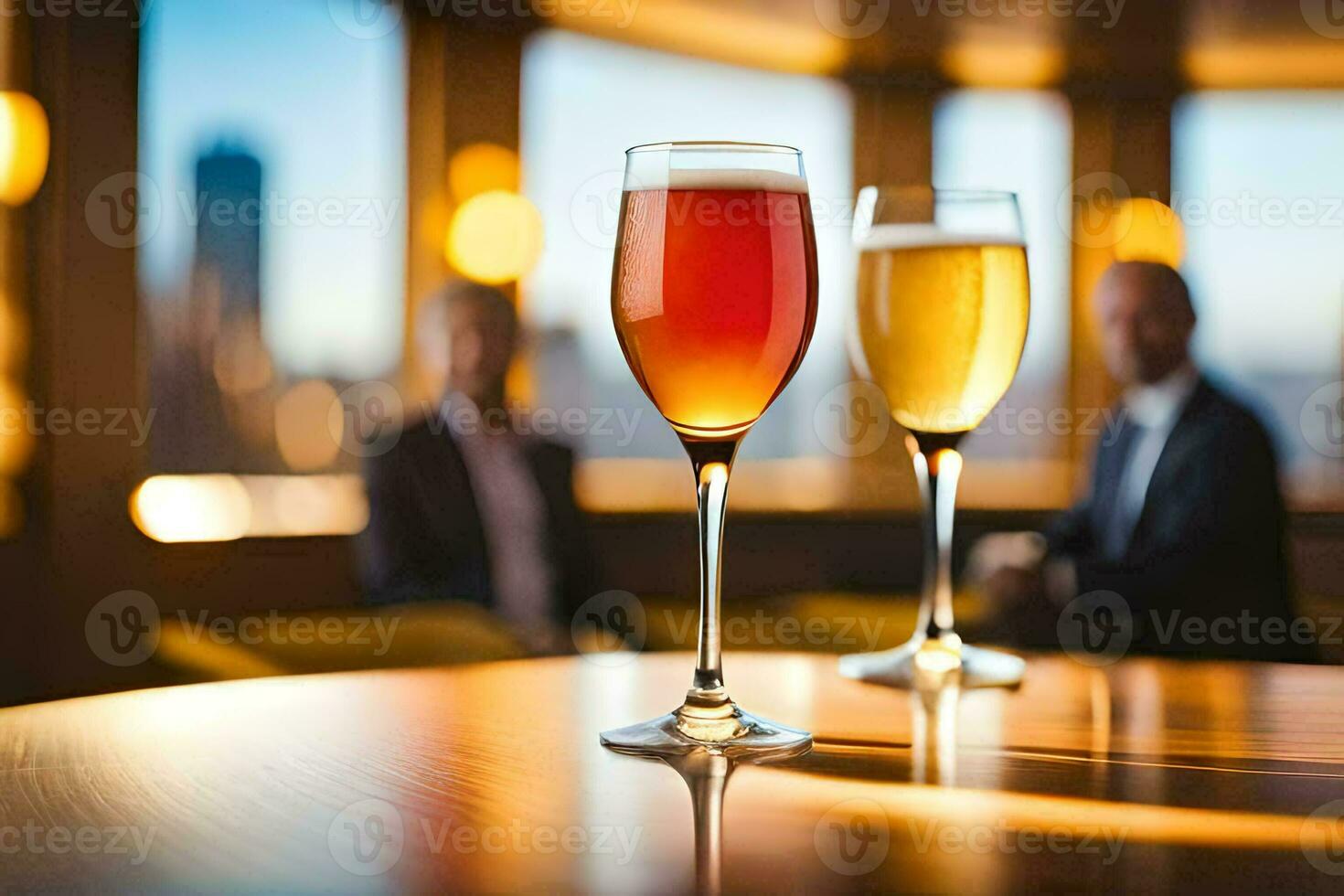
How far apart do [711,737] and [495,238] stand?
4446 mm

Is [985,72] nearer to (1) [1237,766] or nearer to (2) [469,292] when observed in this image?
(2) [469,292]

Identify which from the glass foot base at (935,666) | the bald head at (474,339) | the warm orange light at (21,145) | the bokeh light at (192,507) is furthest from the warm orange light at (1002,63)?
the glass foot base at (935,666)

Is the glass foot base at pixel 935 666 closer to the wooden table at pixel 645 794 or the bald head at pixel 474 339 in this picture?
the wooden table at pixel 645 794

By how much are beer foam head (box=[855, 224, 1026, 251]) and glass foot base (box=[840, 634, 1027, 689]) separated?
25cm

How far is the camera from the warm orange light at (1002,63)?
5.44 m

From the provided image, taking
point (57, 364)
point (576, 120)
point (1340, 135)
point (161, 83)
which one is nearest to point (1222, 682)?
point (57, 364)

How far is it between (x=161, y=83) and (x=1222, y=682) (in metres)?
3.91

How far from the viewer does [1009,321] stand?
837 mm

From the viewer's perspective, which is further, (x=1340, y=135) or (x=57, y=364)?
(x=1340, y=135)

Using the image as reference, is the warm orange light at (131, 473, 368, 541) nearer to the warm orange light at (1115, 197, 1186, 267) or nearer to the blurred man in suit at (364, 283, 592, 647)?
the blurred man in suit at (364, 283, 592, 647)

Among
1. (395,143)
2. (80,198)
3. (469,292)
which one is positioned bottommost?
(469,292)

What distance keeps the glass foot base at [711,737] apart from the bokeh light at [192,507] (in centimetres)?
364

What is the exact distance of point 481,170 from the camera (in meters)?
4.74

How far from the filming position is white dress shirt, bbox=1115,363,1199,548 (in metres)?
2.97
